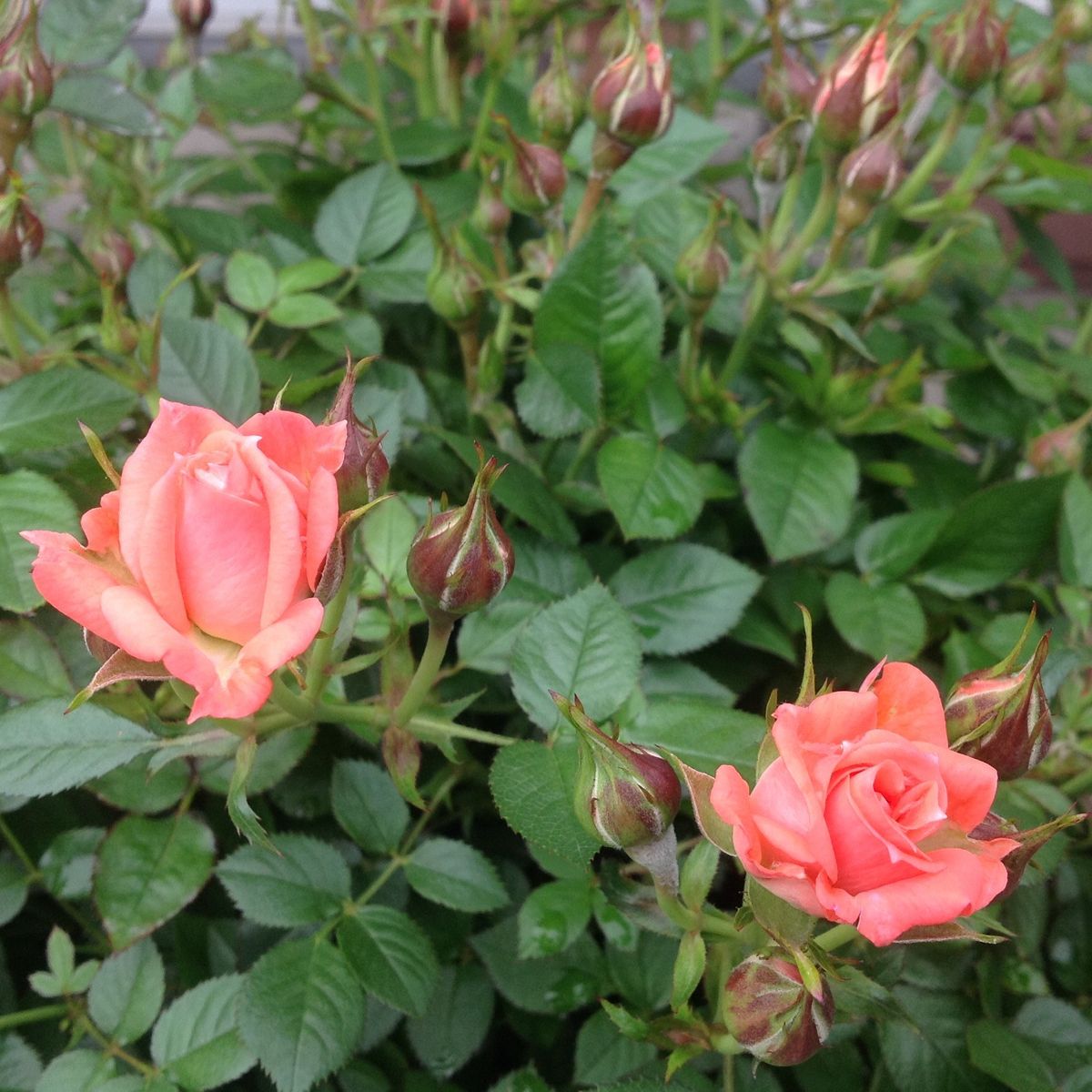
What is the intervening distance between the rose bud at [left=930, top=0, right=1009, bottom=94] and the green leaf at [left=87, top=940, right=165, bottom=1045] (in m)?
0.69

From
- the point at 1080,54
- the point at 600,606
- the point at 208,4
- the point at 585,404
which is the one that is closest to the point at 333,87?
the point at 208,4

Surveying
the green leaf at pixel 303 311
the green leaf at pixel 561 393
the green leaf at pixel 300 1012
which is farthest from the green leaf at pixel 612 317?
the green leaf at pixel 300 1012

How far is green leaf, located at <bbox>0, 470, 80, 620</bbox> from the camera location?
1.50 ft

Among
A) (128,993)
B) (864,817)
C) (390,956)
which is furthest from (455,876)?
(864,817)

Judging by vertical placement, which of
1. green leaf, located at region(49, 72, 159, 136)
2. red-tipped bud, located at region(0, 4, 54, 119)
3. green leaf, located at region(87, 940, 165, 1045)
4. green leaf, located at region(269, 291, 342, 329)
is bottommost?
green leaf, located at region(87, 940, 165, 1045)

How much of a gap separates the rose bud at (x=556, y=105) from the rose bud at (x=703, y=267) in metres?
0.10

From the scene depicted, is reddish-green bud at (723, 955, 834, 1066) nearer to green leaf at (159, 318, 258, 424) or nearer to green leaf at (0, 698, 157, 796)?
green leaf at (0, 698, 157, 796)

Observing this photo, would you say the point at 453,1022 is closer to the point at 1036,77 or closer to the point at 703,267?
the point at 703,267

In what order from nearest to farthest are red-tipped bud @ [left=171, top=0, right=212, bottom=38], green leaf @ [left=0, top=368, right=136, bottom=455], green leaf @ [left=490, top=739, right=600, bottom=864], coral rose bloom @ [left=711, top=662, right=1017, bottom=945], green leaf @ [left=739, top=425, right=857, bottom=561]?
1. coral rose bloom @ [left=711, top=662, right=1017, bottom=945]
2. green leaf @ [left=490, top=739, right=600, bottom=864]
3. green leaf @ [left=0, top=368, right=136, bottom=455]
4. green leaf @ [left=739, top=425, right=857, bottom=561]
5. red-tipped bud @ [left=171, top=0, right=212, bottom=38]

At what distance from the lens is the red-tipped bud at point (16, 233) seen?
468mm

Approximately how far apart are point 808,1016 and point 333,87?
72 cm

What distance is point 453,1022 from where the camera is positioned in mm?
518

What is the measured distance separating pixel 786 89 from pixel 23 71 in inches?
17.4

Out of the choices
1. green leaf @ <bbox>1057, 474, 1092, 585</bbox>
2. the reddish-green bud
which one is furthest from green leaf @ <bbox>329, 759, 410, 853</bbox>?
green leaf @ <bbox>1057, 474, 1092, 585</bbox>
